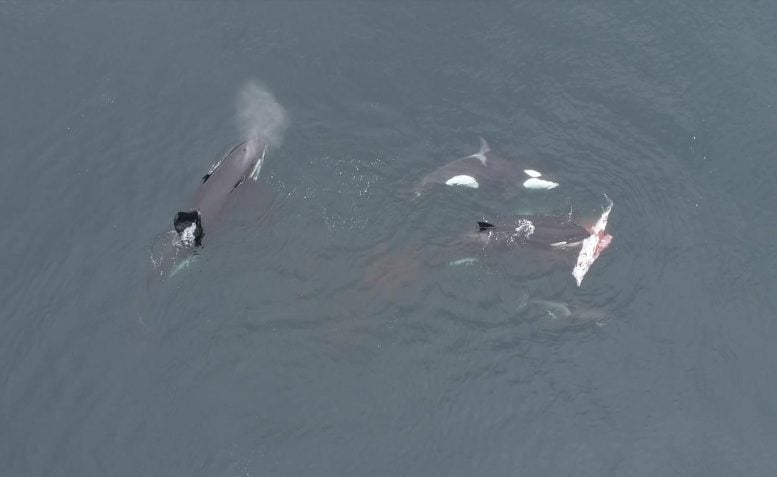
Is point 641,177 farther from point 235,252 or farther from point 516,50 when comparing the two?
point 235,252

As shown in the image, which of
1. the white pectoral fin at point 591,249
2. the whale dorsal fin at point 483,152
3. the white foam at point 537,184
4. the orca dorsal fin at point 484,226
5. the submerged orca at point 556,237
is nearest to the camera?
the orca dorsal fin at point 484,226

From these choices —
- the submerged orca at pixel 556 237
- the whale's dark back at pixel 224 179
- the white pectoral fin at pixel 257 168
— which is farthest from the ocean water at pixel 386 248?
the whale's dark back at pixel 224 179

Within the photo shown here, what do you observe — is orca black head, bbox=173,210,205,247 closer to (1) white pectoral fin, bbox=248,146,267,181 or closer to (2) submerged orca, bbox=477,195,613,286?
(1) white pectoral fin, bbox=248,146,267,181

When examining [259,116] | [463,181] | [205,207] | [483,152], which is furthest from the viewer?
[259,116]

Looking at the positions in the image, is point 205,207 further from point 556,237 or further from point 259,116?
point 556,237

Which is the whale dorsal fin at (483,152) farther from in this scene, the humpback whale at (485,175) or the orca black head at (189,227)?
the orca black head at (189,227)

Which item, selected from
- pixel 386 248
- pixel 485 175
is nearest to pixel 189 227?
pixel 386 248

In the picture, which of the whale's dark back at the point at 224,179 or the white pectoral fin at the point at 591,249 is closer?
the white pectoral fin at the point at 591,249
